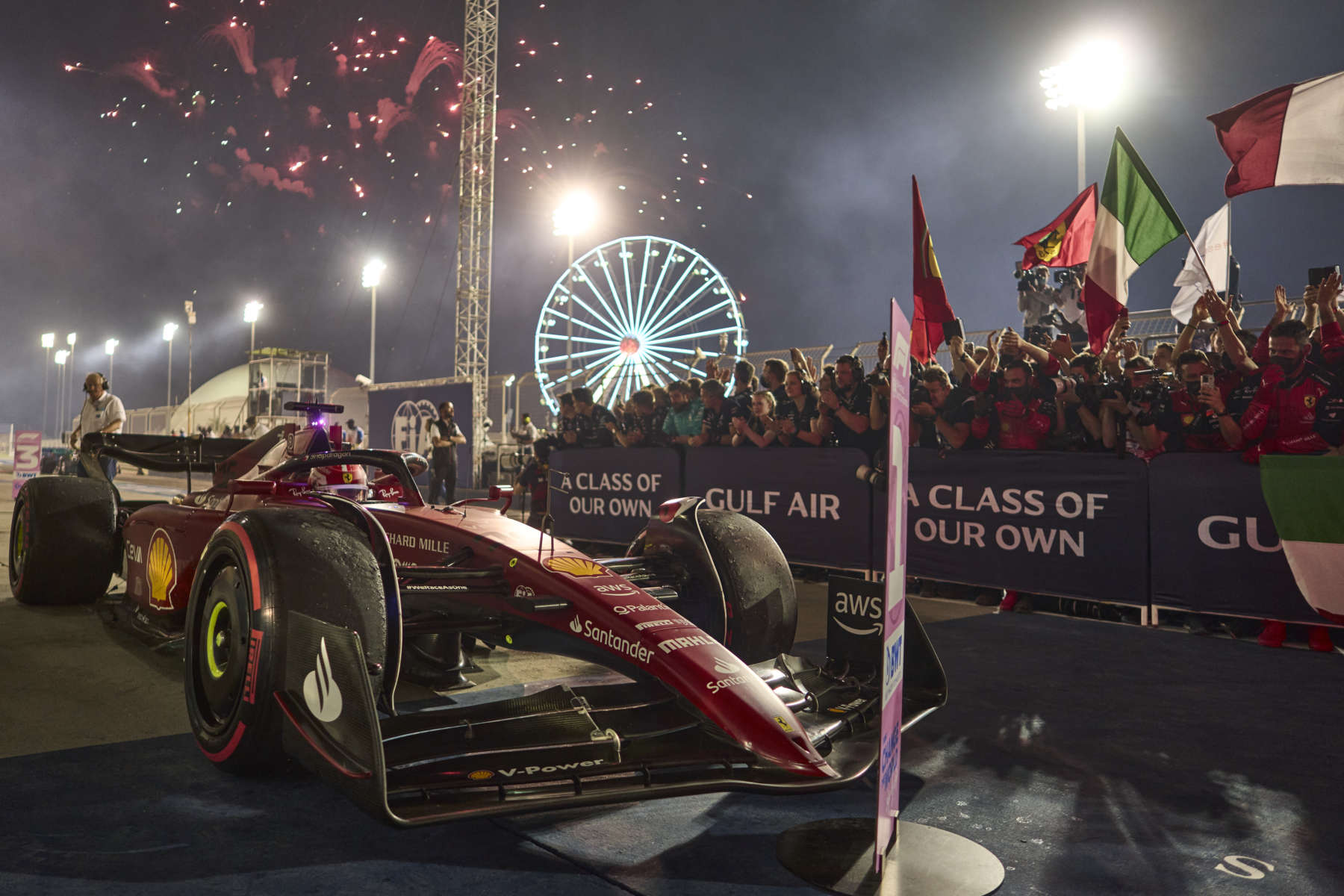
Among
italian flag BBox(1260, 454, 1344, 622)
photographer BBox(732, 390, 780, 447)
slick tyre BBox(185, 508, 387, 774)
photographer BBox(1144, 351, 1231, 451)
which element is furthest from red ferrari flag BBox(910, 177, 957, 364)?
slick tyre BBox(185, 508, 387, 774)

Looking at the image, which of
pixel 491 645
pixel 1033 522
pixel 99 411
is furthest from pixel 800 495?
pixel 99 411

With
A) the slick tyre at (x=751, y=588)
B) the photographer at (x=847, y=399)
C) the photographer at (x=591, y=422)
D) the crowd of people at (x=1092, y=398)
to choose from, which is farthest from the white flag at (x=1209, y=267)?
the slick tyre at (x=751, y=588)

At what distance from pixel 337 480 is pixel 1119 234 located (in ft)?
21.0

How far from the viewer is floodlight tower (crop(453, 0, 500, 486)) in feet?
87.9

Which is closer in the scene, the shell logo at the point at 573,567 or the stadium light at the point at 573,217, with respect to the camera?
the shell logo at the point at 573,567

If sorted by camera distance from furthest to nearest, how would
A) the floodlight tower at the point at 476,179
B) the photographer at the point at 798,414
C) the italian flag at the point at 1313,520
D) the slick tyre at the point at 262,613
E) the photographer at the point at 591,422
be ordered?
the floodlight tower at the point at 476,179
the photographer at the point at 591,422
the photographer at the point at 798,414
the italian flag at the point at 1313,520
the slick tyre at the point at 262,613

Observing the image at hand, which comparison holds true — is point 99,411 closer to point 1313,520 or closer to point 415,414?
point 1313,520

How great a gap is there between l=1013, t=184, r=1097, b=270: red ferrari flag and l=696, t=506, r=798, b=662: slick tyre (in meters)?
6.46

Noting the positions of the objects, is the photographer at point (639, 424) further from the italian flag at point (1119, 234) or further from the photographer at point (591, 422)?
the italian flag at point (1119, 234)

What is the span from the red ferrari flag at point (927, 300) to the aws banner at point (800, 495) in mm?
1398

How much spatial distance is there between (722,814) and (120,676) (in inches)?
126

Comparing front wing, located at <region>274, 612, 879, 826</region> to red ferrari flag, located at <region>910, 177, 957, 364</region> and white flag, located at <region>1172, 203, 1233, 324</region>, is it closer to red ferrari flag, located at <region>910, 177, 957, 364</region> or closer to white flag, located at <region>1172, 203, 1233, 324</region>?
red ferrari flag, located at <region>910, 177, 957, 364</region>

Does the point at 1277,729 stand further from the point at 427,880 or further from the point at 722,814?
the point at 427,880

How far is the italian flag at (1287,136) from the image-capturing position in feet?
22.6
